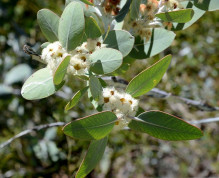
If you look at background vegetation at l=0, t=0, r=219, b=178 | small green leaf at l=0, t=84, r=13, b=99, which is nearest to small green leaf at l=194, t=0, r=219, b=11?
background vegetation at l=0, t=0, r=219, b=178

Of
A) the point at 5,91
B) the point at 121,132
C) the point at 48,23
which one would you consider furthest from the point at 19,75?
the point at 48,23

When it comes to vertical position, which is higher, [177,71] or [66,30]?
[66,30]

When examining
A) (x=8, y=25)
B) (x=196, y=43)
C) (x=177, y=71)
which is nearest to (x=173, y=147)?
(x=177, y=71)

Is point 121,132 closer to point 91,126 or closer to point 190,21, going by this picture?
point 190,21

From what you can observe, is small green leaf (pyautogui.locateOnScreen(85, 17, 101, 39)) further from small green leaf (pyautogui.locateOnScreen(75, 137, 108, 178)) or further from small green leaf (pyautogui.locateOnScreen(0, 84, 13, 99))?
small green leaf (pyautogui.locateOnScreen(0, 84, 13, 99))

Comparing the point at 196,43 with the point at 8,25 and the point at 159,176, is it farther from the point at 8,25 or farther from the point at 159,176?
the point at 8,25

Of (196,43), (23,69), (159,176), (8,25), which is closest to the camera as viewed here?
(23,69)

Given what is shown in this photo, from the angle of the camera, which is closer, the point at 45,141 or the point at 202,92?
the point at 45,141

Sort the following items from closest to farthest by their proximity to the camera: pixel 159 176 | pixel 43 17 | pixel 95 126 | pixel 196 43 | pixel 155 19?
pixel 95 126 → pixel 43 17 → pixel 155 19 → pixel 196 43 → pixel 159 176

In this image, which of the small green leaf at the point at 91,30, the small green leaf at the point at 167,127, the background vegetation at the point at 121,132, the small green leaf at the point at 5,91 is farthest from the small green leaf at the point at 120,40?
the small green leaf at the point at 5,91
